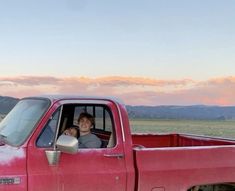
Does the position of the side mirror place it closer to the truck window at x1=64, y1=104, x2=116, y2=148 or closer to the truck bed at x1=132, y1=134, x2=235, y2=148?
the truck window at x1=64, y1=104, x2=116, y2=148

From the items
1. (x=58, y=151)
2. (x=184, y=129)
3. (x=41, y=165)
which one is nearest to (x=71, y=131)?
(x=58, y=151)

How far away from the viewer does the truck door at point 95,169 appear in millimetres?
5973

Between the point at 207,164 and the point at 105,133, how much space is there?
134cm

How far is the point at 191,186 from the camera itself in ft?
21.8

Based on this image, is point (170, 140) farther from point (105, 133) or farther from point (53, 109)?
point (53, 109)

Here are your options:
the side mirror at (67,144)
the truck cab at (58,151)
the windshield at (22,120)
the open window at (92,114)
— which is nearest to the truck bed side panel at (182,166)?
the truck cab at (58,151)

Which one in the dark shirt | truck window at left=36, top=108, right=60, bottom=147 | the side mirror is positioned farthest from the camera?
the dark shirt

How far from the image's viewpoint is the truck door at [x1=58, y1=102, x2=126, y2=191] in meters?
5.97

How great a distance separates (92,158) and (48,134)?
0.58 m

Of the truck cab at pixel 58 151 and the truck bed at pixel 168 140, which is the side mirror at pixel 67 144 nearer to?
the truck cab at pixel 58 151

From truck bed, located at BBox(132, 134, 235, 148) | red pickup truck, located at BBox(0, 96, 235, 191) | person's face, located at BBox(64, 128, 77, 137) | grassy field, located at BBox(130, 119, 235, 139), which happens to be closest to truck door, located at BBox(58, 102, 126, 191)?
red pickup truck, located at BBox(0, 96, 235, 191)

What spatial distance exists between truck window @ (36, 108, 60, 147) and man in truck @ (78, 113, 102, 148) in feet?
1.42

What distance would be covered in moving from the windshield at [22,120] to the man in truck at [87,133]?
0.63 m

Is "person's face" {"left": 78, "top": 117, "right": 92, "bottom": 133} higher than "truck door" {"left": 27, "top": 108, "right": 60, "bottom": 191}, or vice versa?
"person's face" {"left": 78, "top": 117, "right": 92, "bottom": 133}
